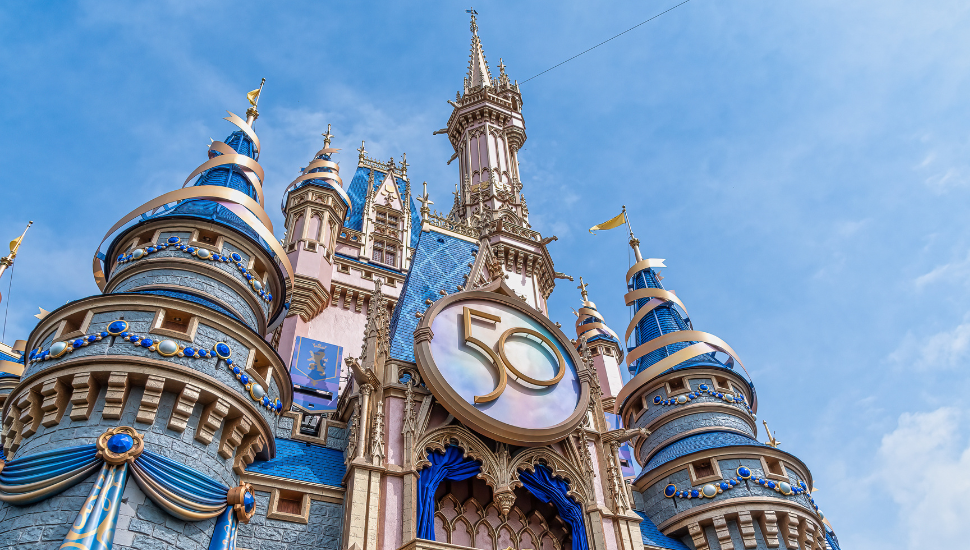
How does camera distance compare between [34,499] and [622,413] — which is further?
[622,413]

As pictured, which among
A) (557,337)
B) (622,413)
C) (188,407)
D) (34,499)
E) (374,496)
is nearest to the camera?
(34,499)

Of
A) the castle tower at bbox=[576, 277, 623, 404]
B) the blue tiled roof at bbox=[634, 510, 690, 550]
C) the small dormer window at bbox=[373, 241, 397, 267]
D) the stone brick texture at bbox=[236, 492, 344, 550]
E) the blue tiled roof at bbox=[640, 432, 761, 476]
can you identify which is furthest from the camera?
the castle tower at bbox=[576, 277, 623, 404]

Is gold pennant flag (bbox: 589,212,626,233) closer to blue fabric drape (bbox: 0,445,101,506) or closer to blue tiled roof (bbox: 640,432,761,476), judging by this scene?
blue tiled roof (bbox: 640,432,761,476)

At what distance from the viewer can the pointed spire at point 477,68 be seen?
46.9m

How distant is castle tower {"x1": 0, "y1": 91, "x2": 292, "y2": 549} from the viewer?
13.2 meters

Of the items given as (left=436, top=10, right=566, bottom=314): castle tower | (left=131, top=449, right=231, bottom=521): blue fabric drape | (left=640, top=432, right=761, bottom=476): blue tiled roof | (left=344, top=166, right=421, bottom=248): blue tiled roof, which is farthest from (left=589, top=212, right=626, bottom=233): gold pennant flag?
(left=131, top=449, right=231, bottom=521): blue fabric drape

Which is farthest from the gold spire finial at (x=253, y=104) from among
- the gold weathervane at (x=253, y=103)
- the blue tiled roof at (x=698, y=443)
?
the blue tiled roof at (x=698, y=443)

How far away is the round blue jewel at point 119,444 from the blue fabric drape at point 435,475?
21.4 ft

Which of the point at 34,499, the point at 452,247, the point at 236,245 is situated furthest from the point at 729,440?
the point at 34,499

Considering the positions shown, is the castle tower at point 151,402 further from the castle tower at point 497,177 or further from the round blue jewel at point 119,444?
the castle tower at point 497,177

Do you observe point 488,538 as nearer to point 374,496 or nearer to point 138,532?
point 374,496

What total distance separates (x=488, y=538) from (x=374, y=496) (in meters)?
3.61

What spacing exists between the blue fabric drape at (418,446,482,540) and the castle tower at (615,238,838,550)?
24.9ft

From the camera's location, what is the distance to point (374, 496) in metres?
16.4
